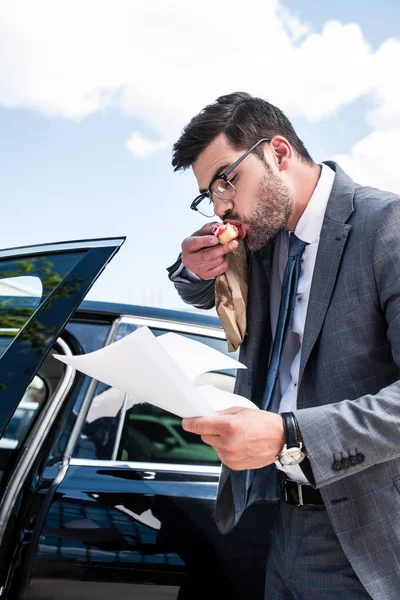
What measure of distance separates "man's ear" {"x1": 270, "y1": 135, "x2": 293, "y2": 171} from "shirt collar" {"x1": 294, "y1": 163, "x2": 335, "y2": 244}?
14 centimetres

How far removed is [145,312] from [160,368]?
3.78 feet

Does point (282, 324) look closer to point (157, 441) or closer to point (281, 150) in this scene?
point (281, 150)

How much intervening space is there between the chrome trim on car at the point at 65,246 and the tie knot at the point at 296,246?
19.3 inches

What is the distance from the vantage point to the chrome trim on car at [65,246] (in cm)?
179

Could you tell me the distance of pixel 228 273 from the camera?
199 cm

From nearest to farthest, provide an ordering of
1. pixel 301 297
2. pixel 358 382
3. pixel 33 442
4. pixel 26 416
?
pixel 358 382 < pixel 301 297 < pixel 33 442 < pixel 26 416

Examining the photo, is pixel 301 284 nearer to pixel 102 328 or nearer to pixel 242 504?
pixel 242 504

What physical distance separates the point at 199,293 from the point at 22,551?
994mm

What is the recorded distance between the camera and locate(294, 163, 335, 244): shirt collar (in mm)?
1825

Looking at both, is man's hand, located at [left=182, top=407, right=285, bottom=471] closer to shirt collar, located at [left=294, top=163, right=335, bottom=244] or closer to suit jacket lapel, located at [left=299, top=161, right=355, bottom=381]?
suit jacket lapel, located at [left=299, top=161, right=355, bottom=381]

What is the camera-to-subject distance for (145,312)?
2.35 m

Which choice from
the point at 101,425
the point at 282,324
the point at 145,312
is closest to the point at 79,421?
the point at 101,425

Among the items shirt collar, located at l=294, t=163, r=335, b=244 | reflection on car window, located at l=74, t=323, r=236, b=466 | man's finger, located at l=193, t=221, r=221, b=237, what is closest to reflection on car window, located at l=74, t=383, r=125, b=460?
reflection on car window, located at l=74, t=323, r=236, b=466

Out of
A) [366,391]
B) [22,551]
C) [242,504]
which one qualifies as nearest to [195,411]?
[366,391]
